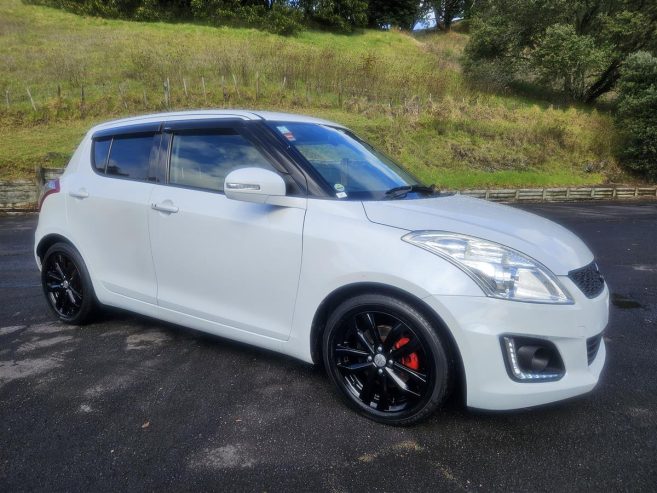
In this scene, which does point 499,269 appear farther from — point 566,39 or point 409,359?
point 566,39

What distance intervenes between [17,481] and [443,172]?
17.5 m

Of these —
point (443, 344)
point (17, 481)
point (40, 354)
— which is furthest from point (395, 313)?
point (40, 354)

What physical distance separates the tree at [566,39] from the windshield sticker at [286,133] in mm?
29734

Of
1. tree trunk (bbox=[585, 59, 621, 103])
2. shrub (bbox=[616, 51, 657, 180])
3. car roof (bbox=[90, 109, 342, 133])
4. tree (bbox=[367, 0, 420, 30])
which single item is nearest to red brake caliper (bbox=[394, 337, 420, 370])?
car roof (bbox=[90, 109, 342, 133])

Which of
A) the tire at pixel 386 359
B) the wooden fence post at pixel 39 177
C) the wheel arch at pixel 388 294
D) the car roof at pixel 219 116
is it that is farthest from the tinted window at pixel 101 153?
the wooden fence post at pixel 39 177

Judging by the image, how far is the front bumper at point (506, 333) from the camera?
2248 millimetres

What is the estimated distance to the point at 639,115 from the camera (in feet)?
71.6

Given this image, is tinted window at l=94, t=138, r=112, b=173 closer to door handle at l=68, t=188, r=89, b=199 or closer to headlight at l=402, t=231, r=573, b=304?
door handle at l=68, t=188, r=89, b=199

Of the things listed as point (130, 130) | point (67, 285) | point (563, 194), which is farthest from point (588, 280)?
point (563, 194)

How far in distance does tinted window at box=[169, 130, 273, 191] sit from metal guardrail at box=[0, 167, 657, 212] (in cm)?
939

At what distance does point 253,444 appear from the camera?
2.45 metres

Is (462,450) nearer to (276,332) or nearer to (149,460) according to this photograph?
(276,332)

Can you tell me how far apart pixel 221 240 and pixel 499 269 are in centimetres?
167

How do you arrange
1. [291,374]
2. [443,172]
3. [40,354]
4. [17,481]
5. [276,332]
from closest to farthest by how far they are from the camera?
[17,481] < [276,332] < [291,374] < [40,354] < [443,172]
